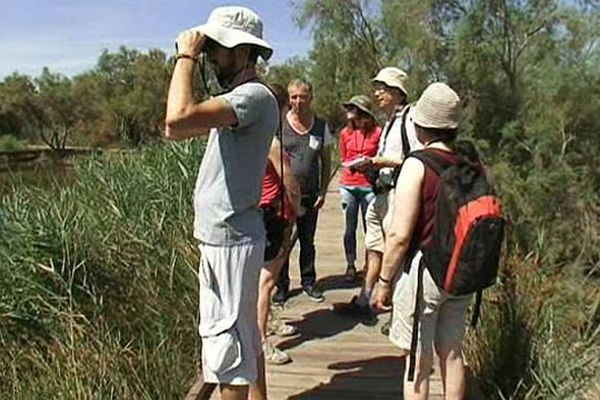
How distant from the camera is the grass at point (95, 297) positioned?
413 centimetres

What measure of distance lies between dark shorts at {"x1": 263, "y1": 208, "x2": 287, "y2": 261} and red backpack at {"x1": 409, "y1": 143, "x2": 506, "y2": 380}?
895 millimetres

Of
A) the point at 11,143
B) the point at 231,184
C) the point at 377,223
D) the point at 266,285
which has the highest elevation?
the point at 231,184

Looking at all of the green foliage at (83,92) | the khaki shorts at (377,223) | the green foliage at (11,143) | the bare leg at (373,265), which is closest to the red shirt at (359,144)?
the khaki shorts at (377,223)

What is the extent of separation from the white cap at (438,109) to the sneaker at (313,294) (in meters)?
2.94

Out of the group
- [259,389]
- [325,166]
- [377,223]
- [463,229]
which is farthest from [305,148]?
[463,229]

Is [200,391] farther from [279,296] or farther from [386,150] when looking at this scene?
[279,296]

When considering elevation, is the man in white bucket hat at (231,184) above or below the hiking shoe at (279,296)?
above

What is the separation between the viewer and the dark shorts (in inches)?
145

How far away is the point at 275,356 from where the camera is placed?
4.45 m

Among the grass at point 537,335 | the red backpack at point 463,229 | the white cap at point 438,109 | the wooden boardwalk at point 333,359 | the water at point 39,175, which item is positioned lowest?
the wooden boardwalk at point 333,359

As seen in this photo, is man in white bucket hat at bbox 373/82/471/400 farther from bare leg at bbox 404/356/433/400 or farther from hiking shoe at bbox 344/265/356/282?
hiking shoe at bbox 344/265/356/282

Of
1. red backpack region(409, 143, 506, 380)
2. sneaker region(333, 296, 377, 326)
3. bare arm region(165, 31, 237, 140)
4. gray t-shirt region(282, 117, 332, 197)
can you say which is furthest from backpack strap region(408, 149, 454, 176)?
sneaker region(333, 296, 377, 326)

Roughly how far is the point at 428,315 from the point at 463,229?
393 mm

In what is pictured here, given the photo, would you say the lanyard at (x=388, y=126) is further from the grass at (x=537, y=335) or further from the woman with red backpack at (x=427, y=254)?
the woman with red backpack at (x=427, y=254)
